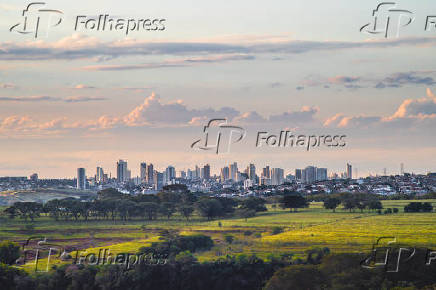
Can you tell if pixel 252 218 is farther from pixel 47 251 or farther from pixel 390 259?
pixel 390 259

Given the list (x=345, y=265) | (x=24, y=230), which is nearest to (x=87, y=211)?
(x=24, y=230)

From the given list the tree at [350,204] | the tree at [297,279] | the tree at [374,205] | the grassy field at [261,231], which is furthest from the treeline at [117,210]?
the tree at [297,279]

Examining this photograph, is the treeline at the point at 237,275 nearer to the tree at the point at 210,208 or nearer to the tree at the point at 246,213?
the tree at the point at 246,213

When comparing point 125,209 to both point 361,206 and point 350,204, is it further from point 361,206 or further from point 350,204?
point 361,206

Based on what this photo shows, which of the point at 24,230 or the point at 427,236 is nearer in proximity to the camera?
the point at 427,236

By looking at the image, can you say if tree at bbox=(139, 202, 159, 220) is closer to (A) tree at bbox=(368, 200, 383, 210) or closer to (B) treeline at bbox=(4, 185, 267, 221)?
(B) treeline at bbox=(4, 185, 267, 221)
